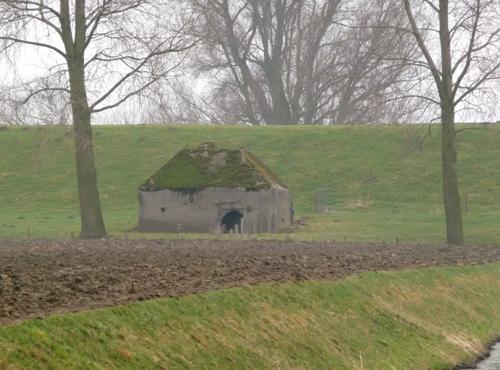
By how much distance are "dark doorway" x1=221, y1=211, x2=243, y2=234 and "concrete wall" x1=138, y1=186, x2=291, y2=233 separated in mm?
404

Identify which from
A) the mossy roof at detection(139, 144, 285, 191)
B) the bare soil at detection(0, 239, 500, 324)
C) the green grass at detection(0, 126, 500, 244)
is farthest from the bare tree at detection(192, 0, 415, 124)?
the bare soil at detection(0, 239, 500, 324)

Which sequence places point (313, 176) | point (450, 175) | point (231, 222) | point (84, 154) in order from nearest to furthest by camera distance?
1. point (84, 154)
2. point (450, 175)
3. point (231, 222)
4. point (313, 176)

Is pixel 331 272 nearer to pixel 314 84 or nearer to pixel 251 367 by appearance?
pixel 251 367

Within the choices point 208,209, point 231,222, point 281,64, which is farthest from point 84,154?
point 281,64

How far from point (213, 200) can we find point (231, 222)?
1.47 m

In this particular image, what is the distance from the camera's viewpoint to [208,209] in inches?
1982

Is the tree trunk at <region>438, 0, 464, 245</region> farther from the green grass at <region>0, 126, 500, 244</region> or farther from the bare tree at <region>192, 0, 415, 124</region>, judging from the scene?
the bare tree at <region>192, 0, 415, 124</region>

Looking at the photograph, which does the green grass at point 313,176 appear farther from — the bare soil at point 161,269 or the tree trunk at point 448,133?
the bare soil at point 161,269

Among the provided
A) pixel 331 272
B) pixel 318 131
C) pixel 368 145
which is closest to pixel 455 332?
pixel 331 272

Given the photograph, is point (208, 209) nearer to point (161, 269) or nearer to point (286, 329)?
point (161, 269)

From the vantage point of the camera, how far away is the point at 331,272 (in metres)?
24.9

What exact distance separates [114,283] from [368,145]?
176 feet

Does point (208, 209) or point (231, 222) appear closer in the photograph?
point (208, 209)

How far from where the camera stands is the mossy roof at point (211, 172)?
50.5 m
